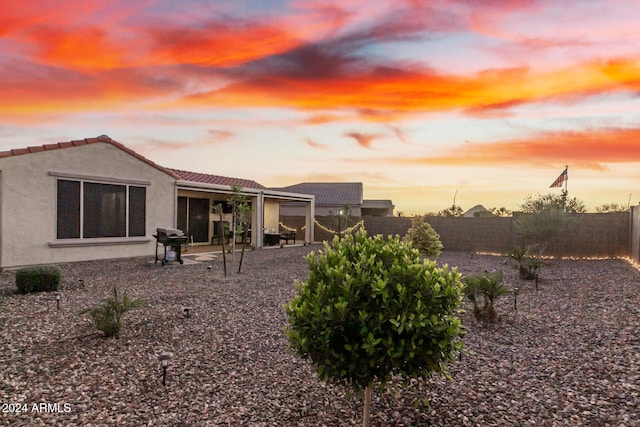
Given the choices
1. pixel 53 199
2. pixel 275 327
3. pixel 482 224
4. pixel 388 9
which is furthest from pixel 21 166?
pixel 482 224

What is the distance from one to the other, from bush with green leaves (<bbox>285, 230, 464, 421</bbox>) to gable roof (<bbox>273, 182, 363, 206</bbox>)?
27843mm

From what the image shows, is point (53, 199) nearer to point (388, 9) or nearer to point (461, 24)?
point (388, 9)

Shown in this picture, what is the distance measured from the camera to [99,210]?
12250mm

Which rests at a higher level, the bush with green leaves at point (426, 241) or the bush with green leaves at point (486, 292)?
the bush with green leaves at point (426, 241)

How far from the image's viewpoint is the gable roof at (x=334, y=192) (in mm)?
31891

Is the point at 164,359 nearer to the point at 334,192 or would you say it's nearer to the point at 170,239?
the point at 170,239

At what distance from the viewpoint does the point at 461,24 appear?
8094 millimetres

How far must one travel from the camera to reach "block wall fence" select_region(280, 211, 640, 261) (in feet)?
50.6

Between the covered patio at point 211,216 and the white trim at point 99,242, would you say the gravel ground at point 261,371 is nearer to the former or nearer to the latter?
the white trim at point 99,242

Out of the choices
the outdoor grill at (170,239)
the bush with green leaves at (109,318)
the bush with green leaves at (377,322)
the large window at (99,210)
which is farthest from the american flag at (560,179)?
the bush with green leaves at (109,318)

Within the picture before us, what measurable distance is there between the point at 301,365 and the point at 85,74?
982 cm

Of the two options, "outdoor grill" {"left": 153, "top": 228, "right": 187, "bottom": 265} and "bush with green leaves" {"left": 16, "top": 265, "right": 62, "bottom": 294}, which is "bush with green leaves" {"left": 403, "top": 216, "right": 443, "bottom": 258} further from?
"bush with green leaves" {"left": 16, "top": 265, "right": 62, "bottom": 294}

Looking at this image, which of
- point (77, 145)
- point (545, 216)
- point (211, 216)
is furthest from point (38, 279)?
point (545, 216)

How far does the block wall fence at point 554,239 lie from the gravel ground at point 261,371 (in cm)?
953
